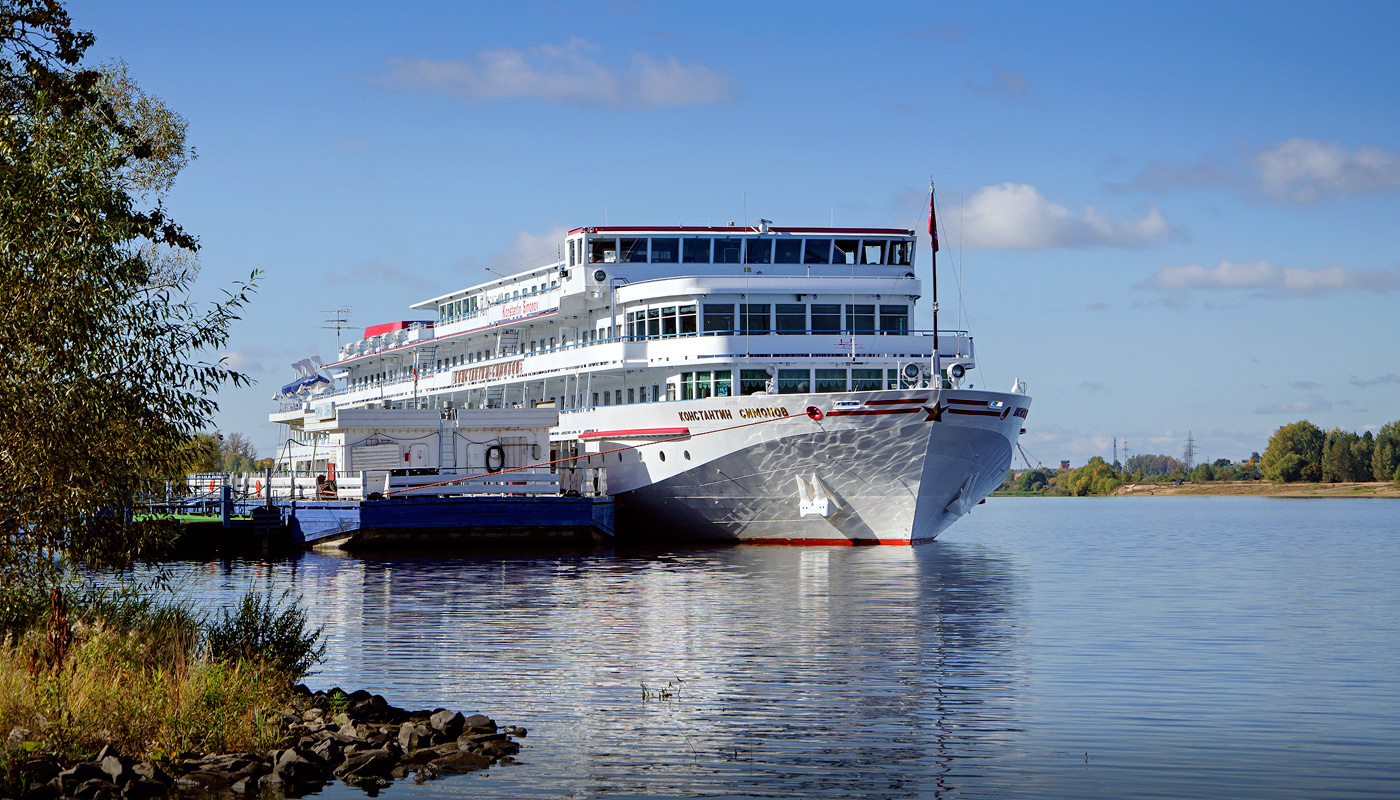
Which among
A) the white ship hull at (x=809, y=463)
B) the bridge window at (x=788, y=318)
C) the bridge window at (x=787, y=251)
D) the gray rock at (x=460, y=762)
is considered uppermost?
the bridge window at (x=787, y=251)

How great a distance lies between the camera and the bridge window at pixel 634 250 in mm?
46688

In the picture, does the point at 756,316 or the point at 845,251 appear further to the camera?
the point at 845,251

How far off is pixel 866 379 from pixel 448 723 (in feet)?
92.4

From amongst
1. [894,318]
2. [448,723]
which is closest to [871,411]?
[894,318]

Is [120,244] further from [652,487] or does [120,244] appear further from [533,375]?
[533,375]

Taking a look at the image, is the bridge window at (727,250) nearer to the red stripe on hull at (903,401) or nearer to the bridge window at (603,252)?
the bridge window at (603,252)

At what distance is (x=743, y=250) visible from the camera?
44969 mm

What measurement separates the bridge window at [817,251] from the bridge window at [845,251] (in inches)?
10.1

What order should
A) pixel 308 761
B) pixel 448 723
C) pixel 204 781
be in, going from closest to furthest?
pixel 204 781
pixel 308 761
pixel 448 723

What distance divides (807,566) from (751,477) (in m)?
5.84

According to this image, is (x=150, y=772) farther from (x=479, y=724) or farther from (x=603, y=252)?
(x=603, y=252)

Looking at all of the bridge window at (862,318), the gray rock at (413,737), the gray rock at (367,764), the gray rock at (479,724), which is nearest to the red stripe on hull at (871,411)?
the bridge window at (862,318)

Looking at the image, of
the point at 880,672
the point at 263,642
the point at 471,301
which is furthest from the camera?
the point at 471,301

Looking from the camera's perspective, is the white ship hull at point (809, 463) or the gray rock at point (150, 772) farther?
the white ship hull at point (809, 463)
